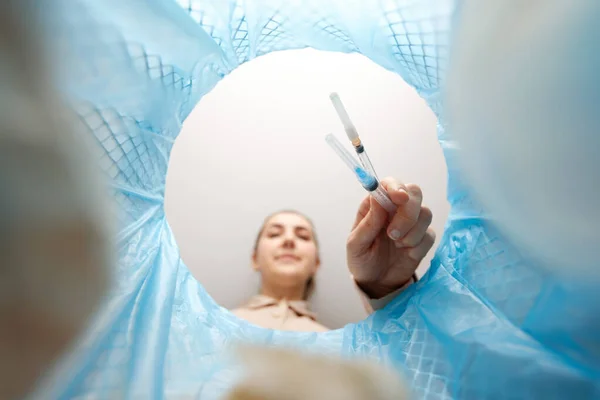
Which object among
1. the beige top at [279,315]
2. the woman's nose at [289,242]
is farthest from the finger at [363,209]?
the woman's nose at [289,242]

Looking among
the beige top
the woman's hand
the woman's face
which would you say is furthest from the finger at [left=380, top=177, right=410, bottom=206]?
the woman's face

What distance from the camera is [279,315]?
3.56ft

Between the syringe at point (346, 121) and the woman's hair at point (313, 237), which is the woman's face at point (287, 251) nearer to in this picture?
the woman's hair at point (313, 237)

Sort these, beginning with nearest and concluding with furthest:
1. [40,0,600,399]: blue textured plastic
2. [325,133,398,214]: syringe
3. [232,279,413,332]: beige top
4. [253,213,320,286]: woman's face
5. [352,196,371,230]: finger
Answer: [40,0,600,399]: blue textured plastic
[325,133,398,214]: syringe
[352,196,371,230]: finger
[232,279,413,332]: beige top
[253,213,320,286]: woman's face

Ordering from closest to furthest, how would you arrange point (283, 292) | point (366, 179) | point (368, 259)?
point (366, 179) → point (368, 259) → point (283, 292)

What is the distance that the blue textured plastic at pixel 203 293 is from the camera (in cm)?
45

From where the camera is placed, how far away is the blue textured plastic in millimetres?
446

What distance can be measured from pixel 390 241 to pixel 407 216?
0.36 ft

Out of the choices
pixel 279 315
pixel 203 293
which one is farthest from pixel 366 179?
pixel 279 315

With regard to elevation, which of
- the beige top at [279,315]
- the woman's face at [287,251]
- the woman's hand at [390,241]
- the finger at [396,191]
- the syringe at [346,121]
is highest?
the syringe at [346,121]

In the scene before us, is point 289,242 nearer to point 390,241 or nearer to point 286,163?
point 286,163

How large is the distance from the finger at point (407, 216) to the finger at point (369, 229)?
1.1 inches

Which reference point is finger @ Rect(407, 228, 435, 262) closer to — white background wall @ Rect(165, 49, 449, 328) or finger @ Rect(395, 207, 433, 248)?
finger @ Rect(395, 207, 433, 248)

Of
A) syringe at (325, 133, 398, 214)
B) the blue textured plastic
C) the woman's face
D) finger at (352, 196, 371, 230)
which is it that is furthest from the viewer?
the woman's face
